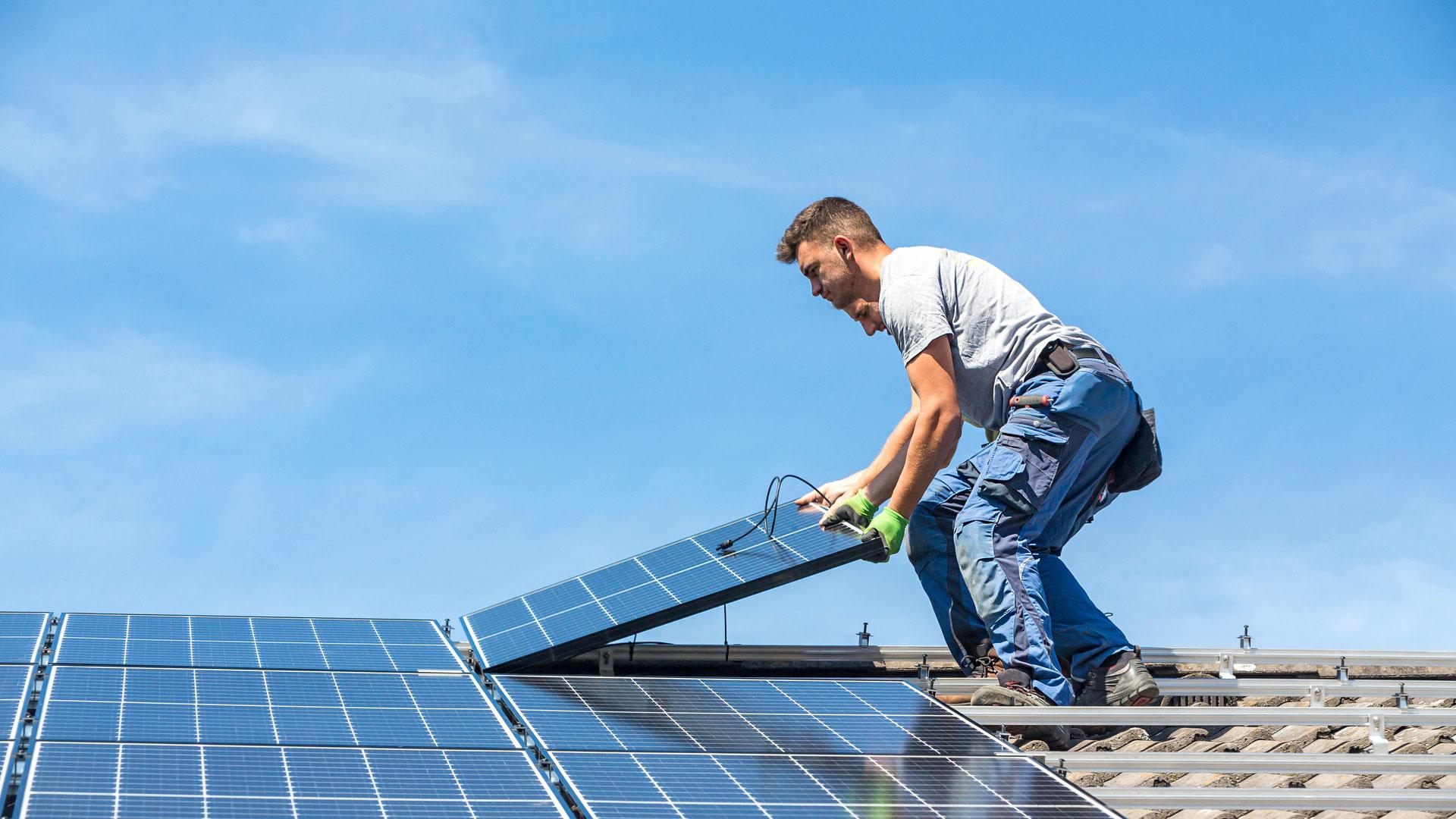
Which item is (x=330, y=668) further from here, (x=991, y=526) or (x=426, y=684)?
(x=991, y=526)

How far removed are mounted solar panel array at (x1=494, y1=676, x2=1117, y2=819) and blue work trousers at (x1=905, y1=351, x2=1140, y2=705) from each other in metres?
0.64

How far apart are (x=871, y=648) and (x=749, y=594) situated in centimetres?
132

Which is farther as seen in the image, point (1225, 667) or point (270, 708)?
point (1225, 667)

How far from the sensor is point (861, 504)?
32.1 ft

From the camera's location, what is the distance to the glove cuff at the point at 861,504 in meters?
9.77

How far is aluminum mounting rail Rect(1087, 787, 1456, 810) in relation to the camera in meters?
7.11

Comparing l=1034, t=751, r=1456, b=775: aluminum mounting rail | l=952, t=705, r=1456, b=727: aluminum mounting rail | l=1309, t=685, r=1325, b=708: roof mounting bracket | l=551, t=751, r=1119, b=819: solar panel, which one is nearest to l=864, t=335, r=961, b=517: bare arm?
l=952, t=705, r=1456, b=727: aluminum mounting rail

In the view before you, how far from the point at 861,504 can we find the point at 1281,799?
3.29 meters

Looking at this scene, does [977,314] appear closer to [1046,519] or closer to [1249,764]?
[1046,519]

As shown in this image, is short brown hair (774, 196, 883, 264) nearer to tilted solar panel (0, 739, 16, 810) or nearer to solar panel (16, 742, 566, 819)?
solar panel (16, 742, 566, 819)

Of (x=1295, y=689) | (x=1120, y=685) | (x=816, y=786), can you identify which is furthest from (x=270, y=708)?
(x=1295, y=689)

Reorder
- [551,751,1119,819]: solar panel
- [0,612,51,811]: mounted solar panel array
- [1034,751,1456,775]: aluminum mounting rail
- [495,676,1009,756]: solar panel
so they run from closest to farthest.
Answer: [551,751,1119,819]: solar panel
[0,612,51,811]: mounted solar panel array
[495,676,1009,756]: solar panel
[1034,751,1456,775]: aluminum mounting rail

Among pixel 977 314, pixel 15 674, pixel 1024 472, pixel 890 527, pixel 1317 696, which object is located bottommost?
pixel 1317 696

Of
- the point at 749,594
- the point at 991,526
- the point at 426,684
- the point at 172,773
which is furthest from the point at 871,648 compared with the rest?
the point at 172,773
